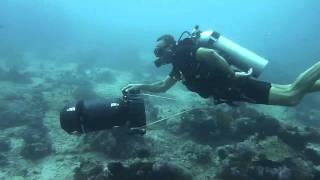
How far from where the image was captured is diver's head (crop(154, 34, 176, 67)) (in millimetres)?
6586

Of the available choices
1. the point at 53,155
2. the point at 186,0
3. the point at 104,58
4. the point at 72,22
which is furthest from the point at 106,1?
the point at 53,155

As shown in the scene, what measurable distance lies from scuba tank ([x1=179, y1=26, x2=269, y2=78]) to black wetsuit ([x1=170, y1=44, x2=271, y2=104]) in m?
0.28

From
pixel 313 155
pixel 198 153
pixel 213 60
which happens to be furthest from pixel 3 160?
pixel 313 155

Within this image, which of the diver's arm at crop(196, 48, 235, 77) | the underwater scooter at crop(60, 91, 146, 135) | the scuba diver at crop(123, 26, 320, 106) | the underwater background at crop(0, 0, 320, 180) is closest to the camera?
the underwater scooter at crop(60, 91, 146, 135)

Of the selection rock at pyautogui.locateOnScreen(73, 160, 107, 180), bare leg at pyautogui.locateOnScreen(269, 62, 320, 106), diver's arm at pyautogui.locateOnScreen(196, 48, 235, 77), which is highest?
diver's arm at pyautogui.locateOnScreen(196, 48, 235, 77)

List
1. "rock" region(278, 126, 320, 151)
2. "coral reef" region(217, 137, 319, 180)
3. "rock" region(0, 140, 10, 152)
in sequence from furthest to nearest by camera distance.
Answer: "rock" region(0, 140, 10, 152), "rock" region(278, 126, 320, 151), "coral reef" region(217, 137, 319, 180)

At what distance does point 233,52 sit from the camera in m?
6.70

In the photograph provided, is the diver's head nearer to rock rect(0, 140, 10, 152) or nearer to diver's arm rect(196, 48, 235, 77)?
diver's arm rect(196, 48, 235, 77)

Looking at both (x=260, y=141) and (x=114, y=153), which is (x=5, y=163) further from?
(x=260, y=141)

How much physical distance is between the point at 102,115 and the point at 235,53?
8.74ft

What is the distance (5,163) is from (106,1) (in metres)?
124

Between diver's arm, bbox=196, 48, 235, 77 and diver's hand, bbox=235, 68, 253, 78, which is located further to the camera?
diver's hand, bbox=235, 68, 253, 78

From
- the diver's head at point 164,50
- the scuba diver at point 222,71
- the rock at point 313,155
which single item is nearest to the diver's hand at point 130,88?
the scuba diver at point 222,71

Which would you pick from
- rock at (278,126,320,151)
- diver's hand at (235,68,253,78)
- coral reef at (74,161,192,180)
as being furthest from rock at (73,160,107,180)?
rock at (278,126,320,151)
